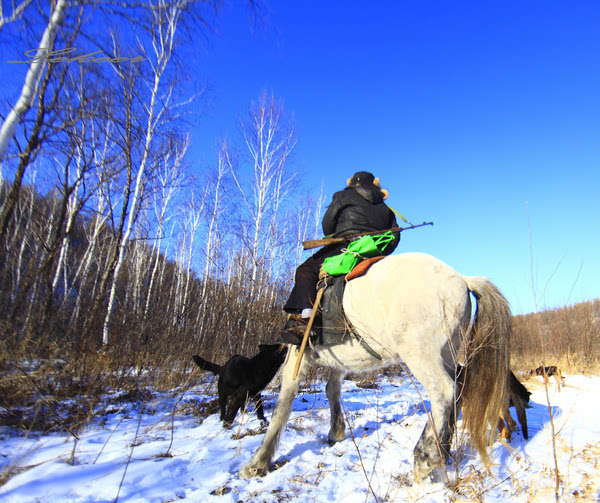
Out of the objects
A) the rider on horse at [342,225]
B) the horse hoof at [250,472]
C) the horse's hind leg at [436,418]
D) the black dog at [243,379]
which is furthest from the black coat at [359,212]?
the horse hoof at [250,472]

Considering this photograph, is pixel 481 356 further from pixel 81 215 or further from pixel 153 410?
pixel 81 215

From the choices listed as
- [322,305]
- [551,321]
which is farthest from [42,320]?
[551,321]

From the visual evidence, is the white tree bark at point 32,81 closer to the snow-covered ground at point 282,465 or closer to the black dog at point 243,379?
the snow-covered ground at point 282,465

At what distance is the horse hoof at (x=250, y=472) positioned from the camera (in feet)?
7.91

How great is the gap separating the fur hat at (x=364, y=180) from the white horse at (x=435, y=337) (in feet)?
3.02

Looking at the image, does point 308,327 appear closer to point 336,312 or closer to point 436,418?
point 336,312

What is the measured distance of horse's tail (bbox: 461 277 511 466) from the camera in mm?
2326

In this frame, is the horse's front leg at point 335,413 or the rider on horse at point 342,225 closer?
the rider on horse at point 342,225

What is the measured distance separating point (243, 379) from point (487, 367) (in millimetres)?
2588

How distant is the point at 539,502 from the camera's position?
1.84 m

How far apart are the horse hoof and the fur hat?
8.51 feet

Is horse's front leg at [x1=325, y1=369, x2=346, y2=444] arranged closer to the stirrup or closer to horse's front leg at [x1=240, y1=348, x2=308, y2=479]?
horse's front leg at [x1=240, y1=348, x2=308, y2=479]

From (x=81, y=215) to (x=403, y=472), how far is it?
71.0ft

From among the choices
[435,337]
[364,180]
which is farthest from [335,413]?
[364,180]
